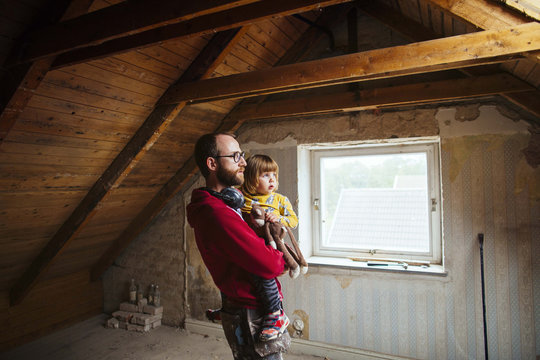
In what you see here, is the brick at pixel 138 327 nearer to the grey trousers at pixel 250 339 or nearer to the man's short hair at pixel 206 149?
the grey trousers at pixel 250 339

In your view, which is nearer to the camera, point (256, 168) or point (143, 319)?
point (256, 168)

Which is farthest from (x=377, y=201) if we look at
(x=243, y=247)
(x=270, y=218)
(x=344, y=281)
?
(x=243, y=247)

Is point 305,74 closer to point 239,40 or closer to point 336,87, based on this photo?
point 239,40

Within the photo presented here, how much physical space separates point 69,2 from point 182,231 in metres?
2.53

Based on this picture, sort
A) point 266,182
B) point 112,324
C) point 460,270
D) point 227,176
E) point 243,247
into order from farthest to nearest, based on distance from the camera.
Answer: point 112,324 < point 460,270 < point 266,182 < point 227,176 < point 243,247

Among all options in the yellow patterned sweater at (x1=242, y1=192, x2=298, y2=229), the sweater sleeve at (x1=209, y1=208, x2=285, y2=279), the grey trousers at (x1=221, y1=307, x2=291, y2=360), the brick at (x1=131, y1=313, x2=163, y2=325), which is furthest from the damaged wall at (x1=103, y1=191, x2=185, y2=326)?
the sweater sleeve at (x1=209, y1=208, x2=285, y2=279)

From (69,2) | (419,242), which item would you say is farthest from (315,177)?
(69,2)

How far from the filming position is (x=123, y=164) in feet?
9.14

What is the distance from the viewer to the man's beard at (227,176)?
4.75ft

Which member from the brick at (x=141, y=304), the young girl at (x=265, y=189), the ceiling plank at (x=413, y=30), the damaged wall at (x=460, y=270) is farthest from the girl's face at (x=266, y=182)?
the brick at (x=141, y=304)

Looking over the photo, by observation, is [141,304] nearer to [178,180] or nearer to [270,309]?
[178,180]

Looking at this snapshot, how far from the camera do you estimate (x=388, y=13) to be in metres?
2.86

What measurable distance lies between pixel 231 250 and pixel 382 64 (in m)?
1.30

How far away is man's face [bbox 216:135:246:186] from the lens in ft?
4.75
